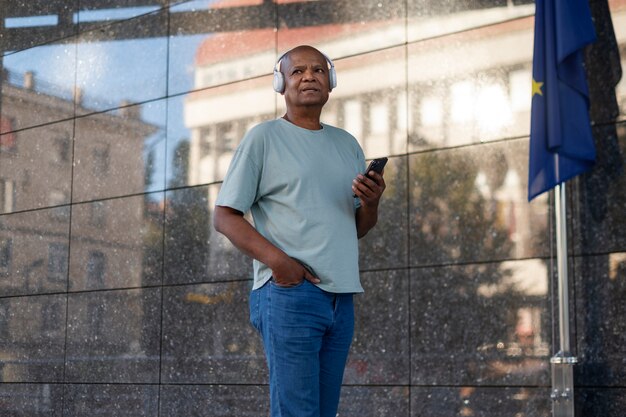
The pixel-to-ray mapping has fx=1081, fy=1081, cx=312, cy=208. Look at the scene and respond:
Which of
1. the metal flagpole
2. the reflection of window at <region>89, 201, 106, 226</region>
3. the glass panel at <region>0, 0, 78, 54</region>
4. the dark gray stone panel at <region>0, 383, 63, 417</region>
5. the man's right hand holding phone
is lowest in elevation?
the dark gray stone panel at <region>0, 383, 63, 417</region>

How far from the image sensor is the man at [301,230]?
323cm

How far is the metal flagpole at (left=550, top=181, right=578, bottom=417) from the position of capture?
4926mm

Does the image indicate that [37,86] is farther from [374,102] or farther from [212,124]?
[374,102]

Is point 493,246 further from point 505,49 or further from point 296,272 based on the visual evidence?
point 296,272

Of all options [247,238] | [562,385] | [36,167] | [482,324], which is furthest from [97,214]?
[247,238]

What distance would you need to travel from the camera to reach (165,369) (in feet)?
23.0

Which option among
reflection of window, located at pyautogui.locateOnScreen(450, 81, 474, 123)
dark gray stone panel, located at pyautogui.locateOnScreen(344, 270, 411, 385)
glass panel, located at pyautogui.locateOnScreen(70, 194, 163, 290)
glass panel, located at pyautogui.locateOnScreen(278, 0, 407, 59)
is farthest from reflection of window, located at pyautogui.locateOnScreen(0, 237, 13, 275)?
reflection of window, located at pyautogui.locateOnScreen(450, 81, 474, 123)

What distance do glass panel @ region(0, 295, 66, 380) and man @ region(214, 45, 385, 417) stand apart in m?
4.69

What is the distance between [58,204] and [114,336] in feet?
3.92

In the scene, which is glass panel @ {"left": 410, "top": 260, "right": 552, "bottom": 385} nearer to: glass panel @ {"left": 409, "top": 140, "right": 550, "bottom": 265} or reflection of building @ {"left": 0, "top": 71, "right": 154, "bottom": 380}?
glass panel @ {"left": 409, "top": 140, "right": 550, "bottom": 265}

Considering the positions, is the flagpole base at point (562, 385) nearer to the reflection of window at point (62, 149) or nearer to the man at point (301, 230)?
the man at point (301, 230)

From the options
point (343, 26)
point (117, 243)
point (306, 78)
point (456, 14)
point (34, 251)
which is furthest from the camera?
point (34, 251)

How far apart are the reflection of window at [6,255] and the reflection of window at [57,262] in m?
0.49

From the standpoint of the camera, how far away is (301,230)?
332cm
